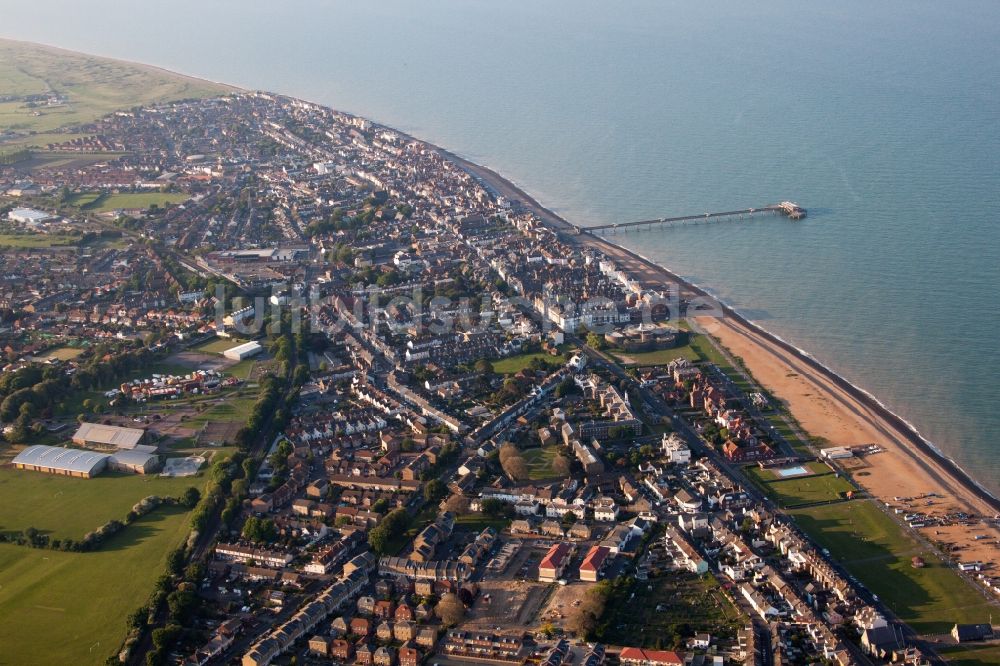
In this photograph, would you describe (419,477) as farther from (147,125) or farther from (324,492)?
(147,125)

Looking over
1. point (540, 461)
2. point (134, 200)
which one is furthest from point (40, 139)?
point (540, 461)

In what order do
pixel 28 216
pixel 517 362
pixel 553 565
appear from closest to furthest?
pixel 553 565 → pixel 517 362 → pixel 28 216

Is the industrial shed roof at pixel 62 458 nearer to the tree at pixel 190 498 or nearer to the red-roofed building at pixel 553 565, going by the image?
the tree at pixel 190 498

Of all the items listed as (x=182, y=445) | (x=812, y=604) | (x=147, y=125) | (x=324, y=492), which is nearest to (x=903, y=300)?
(x=812, y=604)

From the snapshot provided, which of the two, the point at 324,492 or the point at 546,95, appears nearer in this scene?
the point at 324,492

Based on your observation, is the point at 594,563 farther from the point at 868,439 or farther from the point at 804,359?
the point at 804,359

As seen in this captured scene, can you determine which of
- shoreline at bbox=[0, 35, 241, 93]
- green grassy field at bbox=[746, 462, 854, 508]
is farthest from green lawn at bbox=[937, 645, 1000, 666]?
shoreline at bbox=[0, 35, 241, 93]

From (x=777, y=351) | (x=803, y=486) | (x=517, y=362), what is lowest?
(x=803, y=486)
